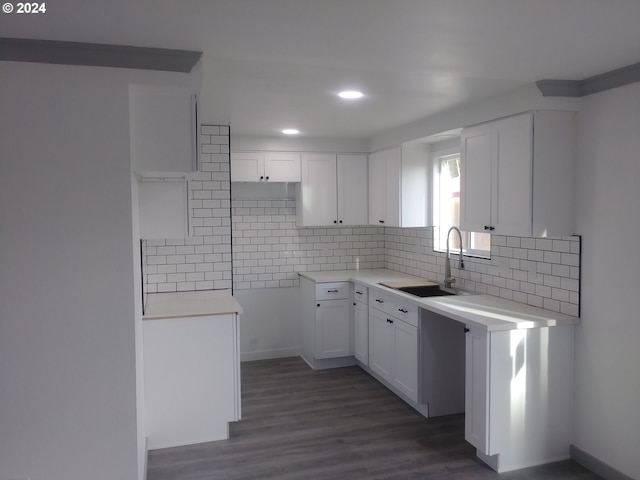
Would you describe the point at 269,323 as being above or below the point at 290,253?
below

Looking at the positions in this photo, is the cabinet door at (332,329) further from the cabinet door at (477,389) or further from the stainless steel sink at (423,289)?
the cabinet door at (477,389)

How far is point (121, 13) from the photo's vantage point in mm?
2031

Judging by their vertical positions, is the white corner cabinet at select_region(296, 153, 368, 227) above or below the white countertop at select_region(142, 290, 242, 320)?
above

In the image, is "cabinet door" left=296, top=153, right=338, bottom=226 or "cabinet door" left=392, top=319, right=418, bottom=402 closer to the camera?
"cabinet door" left=392, top=319, right=418, bottom=402

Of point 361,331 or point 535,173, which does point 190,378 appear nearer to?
point 361,331

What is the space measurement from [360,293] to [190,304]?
1797mm

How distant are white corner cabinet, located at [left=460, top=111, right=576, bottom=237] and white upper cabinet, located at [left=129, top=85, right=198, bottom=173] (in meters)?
2.01

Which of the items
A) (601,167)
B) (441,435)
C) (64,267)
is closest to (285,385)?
(441,435)

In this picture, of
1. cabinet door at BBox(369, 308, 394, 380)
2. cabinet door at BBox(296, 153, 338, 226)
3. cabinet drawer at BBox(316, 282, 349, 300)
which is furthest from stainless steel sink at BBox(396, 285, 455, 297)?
cabinet door at BBox(296, 153, 338, 226)

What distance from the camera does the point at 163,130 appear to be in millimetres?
2766

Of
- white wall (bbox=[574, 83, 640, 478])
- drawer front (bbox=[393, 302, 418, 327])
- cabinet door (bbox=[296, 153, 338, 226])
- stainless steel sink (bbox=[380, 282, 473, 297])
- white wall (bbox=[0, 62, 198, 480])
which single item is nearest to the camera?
white wall (bbox=[0, 62, 198, 480])

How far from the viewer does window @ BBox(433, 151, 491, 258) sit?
15.6 feet

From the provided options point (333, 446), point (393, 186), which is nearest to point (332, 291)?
point (393, 186)

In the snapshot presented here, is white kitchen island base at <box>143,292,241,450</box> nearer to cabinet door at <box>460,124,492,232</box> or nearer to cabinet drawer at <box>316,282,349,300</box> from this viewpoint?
cabinet drawer at <box>316,282,349,300</box>
